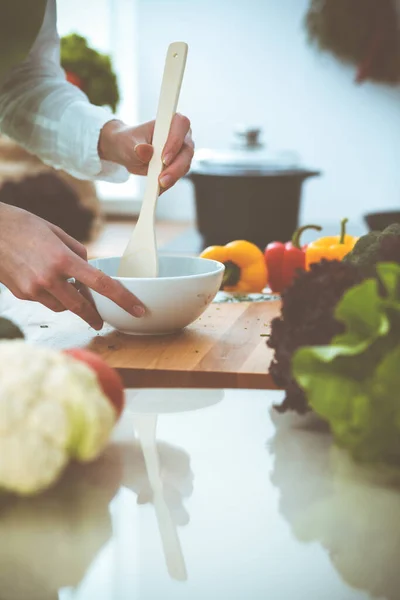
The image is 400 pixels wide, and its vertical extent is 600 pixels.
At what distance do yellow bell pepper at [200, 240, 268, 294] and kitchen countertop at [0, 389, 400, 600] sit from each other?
2.59ft

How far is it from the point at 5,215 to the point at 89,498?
509 millimetres

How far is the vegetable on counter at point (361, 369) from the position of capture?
0.50 meters

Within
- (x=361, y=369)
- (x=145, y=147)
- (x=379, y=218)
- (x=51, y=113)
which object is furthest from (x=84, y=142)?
(x=361, y=369)

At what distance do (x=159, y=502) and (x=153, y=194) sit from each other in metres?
0.58

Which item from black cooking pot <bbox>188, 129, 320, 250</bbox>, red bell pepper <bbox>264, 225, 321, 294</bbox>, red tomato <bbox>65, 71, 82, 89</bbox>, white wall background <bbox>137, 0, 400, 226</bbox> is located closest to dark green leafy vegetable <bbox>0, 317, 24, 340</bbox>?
red bell pepper <bbox>264, 225, 321, 294</bbox>

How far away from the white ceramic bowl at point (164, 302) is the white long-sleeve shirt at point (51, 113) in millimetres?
416

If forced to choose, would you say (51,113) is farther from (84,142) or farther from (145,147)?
(145,147)

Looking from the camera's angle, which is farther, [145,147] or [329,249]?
[329,249]

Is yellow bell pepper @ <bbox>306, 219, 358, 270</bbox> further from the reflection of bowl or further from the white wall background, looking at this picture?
the white wall background

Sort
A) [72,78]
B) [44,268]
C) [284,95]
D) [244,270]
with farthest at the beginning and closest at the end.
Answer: [284,95] → [72,78] → [244,270] → [44,268]

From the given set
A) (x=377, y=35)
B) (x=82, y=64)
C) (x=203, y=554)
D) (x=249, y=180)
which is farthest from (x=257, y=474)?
(x=377, y=35)

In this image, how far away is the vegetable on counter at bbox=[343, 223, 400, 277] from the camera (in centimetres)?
61

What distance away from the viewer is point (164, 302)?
0.98 metres

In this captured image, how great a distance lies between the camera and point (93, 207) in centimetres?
262
